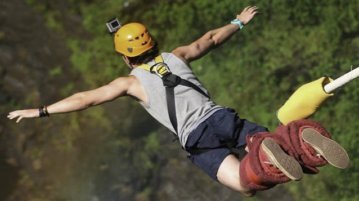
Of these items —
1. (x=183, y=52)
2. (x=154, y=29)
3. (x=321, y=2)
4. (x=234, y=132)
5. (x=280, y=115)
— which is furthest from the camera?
(x=154, y=29)

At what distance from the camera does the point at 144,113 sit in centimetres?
1227

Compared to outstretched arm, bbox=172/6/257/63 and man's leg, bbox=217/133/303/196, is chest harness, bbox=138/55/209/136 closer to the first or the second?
outstretched arm, bbox=172/6/257/63

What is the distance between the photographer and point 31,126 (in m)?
12.3

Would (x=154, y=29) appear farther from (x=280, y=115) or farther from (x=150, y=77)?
(x=280, y=115)

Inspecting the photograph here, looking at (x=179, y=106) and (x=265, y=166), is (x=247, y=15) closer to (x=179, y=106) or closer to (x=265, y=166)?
(x=179, y=106)

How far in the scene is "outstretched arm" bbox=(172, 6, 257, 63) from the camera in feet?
24.1

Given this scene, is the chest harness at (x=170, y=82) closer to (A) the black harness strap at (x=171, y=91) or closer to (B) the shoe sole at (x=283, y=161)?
(A) the black harness strap at (x=171, y=91)

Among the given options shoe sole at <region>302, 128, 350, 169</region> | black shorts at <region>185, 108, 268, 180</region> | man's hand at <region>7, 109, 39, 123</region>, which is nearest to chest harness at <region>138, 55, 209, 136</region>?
black shorts at <region>185, 108, 268, 180</region>

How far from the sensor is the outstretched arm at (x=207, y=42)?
7340 mm

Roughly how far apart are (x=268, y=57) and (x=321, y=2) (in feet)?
4.67

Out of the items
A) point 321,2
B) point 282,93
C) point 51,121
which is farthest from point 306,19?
point 51,121

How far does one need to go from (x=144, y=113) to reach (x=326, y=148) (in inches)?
271

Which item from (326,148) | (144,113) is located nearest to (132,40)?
(326,148)

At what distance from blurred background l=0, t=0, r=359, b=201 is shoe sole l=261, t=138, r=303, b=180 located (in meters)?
5.28
